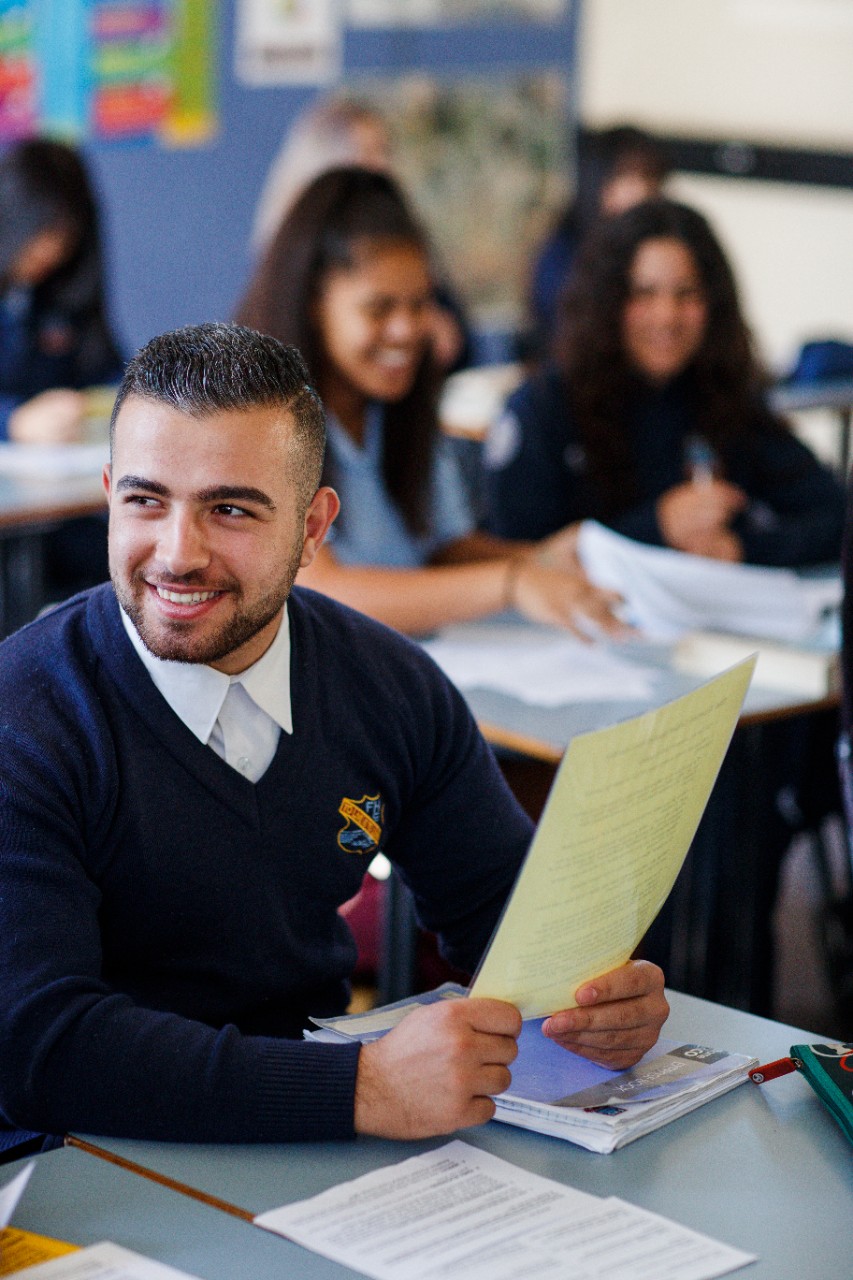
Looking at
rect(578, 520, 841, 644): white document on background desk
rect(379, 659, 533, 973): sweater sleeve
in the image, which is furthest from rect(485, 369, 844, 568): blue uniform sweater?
rect(379, 659, 533, 973): sweater sleeve

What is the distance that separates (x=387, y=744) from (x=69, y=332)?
2.82 m

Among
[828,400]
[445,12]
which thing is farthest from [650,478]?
[445,12]

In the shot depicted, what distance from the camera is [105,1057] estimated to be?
3.58 ft

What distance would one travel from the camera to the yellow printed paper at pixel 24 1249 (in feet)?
3.15

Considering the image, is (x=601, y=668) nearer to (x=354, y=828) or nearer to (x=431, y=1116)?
(x=354, y=828)

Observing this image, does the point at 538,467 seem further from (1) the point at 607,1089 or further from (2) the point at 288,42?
(2) the point at 288,42

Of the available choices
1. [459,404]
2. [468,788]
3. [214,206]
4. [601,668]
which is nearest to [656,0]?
[214,206]

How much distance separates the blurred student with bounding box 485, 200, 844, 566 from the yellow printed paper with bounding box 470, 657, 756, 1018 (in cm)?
186

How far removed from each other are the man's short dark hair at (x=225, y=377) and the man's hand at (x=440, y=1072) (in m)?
0.40

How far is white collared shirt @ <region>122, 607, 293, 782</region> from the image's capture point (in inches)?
48.7

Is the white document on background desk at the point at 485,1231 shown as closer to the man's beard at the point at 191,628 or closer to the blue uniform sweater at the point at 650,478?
the man's beard at the point at 191,628

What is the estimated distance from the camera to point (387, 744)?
1.37m

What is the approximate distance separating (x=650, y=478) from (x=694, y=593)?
613 mm

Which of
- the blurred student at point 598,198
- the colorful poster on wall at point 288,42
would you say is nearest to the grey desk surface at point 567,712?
the blurred student at point 598,198
